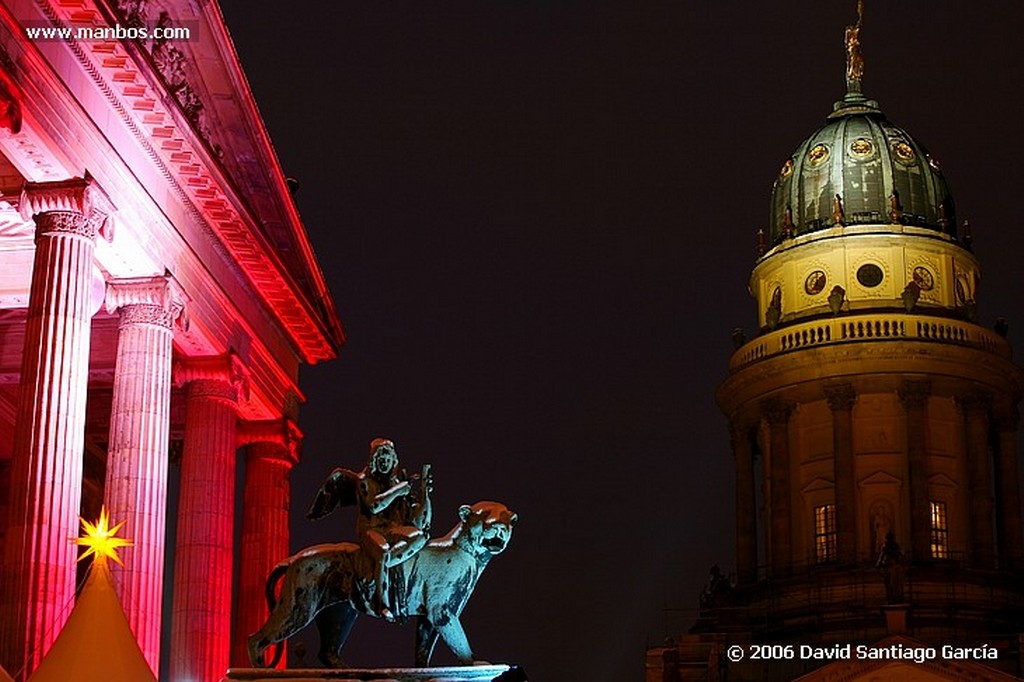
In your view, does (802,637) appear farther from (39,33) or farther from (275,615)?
(275,615)

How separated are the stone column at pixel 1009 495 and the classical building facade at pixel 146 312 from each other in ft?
144

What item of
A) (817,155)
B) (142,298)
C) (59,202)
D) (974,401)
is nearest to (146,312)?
(142,298)

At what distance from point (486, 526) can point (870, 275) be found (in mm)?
74129

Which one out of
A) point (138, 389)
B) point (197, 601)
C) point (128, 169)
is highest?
point (128, 169)

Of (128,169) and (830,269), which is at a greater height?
(830,269)

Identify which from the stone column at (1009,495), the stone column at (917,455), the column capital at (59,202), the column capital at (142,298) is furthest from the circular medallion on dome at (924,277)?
the column capital at (59,202)

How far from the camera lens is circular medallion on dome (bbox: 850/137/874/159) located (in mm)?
91188

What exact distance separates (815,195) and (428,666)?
3021 inches

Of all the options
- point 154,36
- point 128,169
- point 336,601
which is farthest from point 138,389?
point 336,601

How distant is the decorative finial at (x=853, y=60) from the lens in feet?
325

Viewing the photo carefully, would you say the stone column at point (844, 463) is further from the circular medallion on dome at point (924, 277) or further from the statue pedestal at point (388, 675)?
the statue pedestal at point (388, 675)

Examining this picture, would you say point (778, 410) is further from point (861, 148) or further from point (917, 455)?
point (861, 148)

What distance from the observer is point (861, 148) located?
91.5 metres

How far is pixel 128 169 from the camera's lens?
1444 inches
